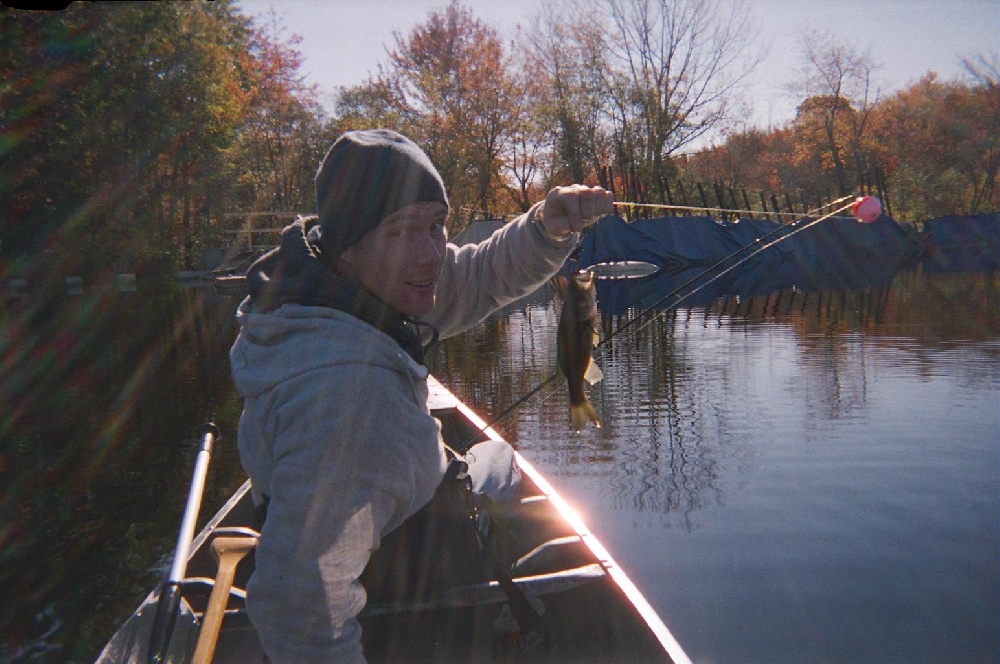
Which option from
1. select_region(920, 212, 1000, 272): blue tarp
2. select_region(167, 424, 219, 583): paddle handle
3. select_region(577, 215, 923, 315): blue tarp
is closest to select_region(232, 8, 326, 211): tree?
select_region(577, 215, 923, 315): blue tarp

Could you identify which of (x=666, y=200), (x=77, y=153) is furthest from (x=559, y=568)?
(x=666, y=200)

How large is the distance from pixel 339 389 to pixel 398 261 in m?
0.61

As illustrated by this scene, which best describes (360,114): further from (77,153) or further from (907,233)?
(907,233)

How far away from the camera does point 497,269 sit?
11.5 feet

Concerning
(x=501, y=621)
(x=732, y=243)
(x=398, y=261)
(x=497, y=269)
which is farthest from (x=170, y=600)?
(x=732, y=243)

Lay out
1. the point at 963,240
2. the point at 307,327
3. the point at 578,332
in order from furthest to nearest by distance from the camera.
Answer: the point at 963,240
the point at 578,332
the point at 307,327

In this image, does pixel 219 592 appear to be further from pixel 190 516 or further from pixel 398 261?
pixel 398 261

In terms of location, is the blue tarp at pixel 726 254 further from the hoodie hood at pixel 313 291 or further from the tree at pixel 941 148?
the hoodie hood at pixel 313 291

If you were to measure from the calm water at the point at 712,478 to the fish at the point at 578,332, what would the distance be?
2.29 meters

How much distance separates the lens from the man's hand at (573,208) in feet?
10.5

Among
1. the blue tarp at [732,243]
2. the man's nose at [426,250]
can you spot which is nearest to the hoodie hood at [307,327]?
the man's nose at [426,250]

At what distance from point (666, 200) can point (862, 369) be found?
93.8 ft

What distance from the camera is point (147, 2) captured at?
24891 millimetres

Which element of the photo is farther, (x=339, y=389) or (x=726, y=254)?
(x=726, y=254)
